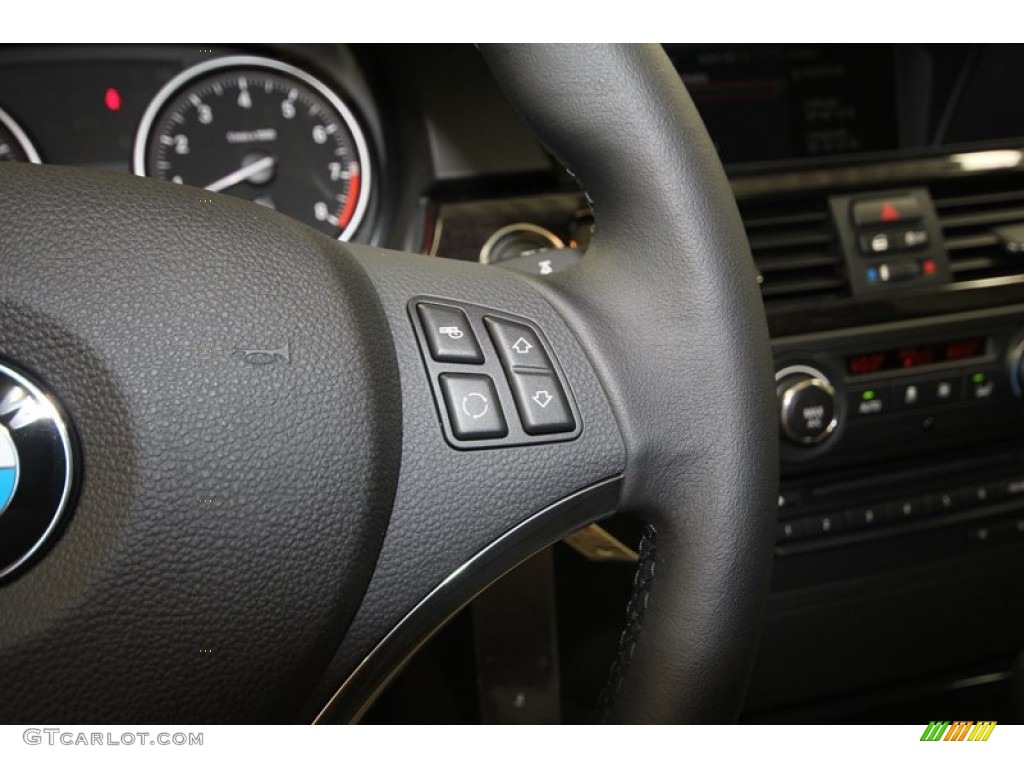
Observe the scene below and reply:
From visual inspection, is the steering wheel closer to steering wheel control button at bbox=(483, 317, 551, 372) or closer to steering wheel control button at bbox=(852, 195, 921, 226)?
steering wheel control button at bbox=(483, 317, 551, 372)

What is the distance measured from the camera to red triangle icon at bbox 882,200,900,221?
3.43 ft

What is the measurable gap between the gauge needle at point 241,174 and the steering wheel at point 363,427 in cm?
53

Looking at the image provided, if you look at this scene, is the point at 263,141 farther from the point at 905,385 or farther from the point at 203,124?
the point at 905,385

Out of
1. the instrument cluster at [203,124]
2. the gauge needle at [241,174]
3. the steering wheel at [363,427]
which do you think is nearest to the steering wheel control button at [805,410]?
the steering wheel at [363,427]

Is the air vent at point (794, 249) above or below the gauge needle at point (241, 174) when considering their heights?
below

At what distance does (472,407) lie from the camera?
0.54 metres

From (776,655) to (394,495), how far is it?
71cm

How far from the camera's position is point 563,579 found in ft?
3.45

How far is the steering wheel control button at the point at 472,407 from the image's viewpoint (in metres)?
0.53

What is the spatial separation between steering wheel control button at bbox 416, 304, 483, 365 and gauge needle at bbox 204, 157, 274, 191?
59 centimetres

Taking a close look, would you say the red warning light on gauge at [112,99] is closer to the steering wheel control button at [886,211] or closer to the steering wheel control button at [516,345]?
the steering wheel control button at [516,345]

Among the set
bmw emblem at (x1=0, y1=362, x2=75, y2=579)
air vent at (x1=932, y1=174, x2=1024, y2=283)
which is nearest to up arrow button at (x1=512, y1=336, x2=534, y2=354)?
bmw emblem at (x1=0, y1=362, x2=75, y2=579)

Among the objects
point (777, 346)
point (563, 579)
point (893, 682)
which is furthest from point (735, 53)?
point (893, 682)

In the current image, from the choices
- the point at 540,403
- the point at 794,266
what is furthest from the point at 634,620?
the point at 794,266
